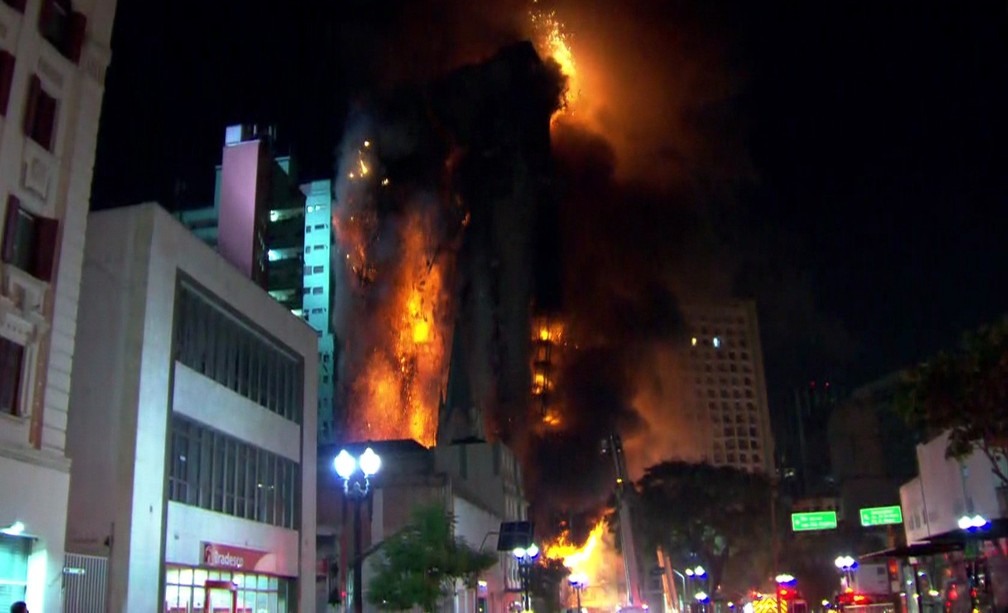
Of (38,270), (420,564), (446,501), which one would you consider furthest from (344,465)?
(446,501)

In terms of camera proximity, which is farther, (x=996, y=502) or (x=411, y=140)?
(x=411, y=140)

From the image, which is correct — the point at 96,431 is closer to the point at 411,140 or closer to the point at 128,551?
the point at 128,551

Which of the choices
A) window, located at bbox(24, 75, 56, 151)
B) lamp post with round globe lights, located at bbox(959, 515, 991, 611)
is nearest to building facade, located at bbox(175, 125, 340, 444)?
window, located at bbox(24, 75, 56, 151)

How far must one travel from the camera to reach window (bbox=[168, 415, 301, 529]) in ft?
80.6

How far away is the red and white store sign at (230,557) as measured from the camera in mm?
25016

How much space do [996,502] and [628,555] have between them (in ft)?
197

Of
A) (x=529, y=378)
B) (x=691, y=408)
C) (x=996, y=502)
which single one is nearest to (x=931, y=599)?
(x=996, y=502)

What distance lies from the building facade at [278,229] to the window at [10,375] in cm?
4685

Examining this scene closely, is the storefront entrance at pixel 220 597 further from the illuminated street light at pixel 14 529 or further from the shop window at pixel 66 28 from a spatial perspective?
the shop window at pixel 66 28

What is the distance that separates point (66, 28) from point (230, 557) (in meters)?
14.0

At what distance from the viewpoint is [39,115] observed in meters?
19.5

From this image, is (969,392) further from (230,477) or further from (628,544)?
(628,544)

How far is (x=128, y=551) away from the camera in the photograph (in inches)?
845

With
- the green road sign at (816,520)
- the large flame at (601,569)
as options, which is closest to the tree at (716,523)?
the large flame at (601,569)
